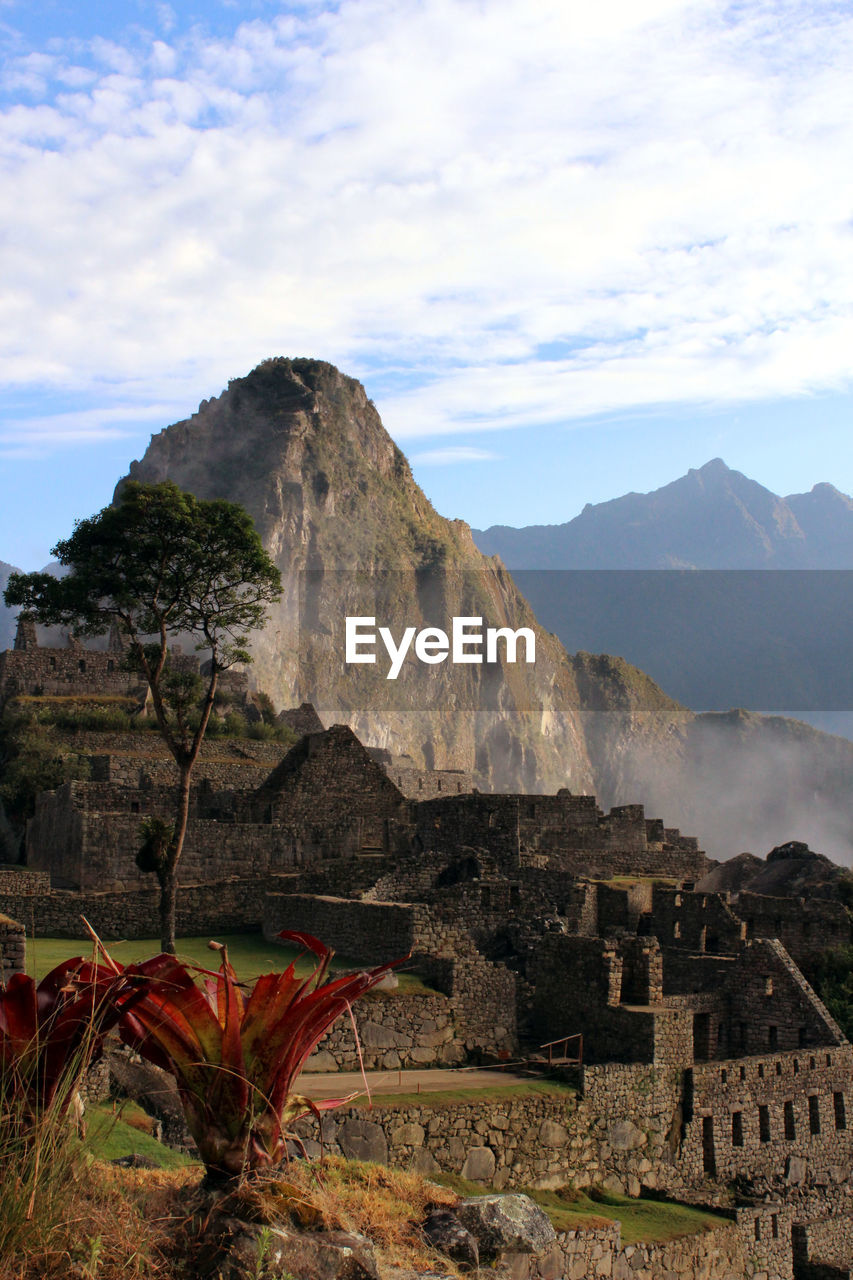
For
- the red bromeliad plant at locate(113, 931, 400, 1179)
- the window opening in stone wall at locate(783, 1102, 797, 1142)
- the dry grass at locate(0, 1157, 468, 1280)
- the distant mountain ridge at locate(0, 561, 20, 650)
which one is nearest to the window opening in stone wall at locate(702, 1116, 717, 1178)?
the window opening in stone wall at locate(783, 1102, 797, 1142)

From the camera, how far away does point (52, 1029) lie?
6.86 metres

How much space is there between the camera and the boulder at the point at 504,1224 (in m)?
8.47

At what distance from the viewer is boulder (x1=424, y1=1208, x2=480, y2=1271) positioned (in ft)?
26.0

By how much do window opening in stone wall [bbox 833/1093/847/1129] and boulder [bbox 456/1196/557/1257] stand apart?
42.0 feet

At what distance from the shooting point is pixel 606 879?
30.2 m

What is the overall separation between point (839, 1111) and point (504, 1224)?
13590 millimetres

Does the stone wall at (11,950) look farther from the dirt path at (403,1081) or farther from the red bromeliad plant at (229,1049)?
the red bromeliad plant at (229,1049)

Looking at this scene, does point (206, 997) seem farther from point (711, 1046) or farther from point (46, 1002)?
point (711, 1046)

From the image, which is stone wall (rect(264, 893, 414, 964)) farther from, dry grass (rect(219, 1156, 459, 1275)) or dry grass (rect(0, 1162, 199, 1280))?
dry grass (rect(0, 1162, 199, 1280))

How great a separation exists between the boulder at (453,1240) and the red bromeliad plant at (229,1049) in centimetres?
160

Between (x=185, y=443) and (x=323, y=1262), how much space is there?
185754mm

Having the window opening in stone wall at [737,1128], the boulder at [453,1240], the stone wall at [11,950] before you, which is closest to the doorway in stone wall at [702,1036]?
the window opening in stone wall at [737,1128]

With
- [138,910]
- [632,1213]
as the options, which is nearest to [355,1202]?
[632,1213]

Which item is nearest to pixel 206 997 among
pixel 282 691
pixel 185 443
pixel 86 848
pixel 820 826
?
pixel 86 848
